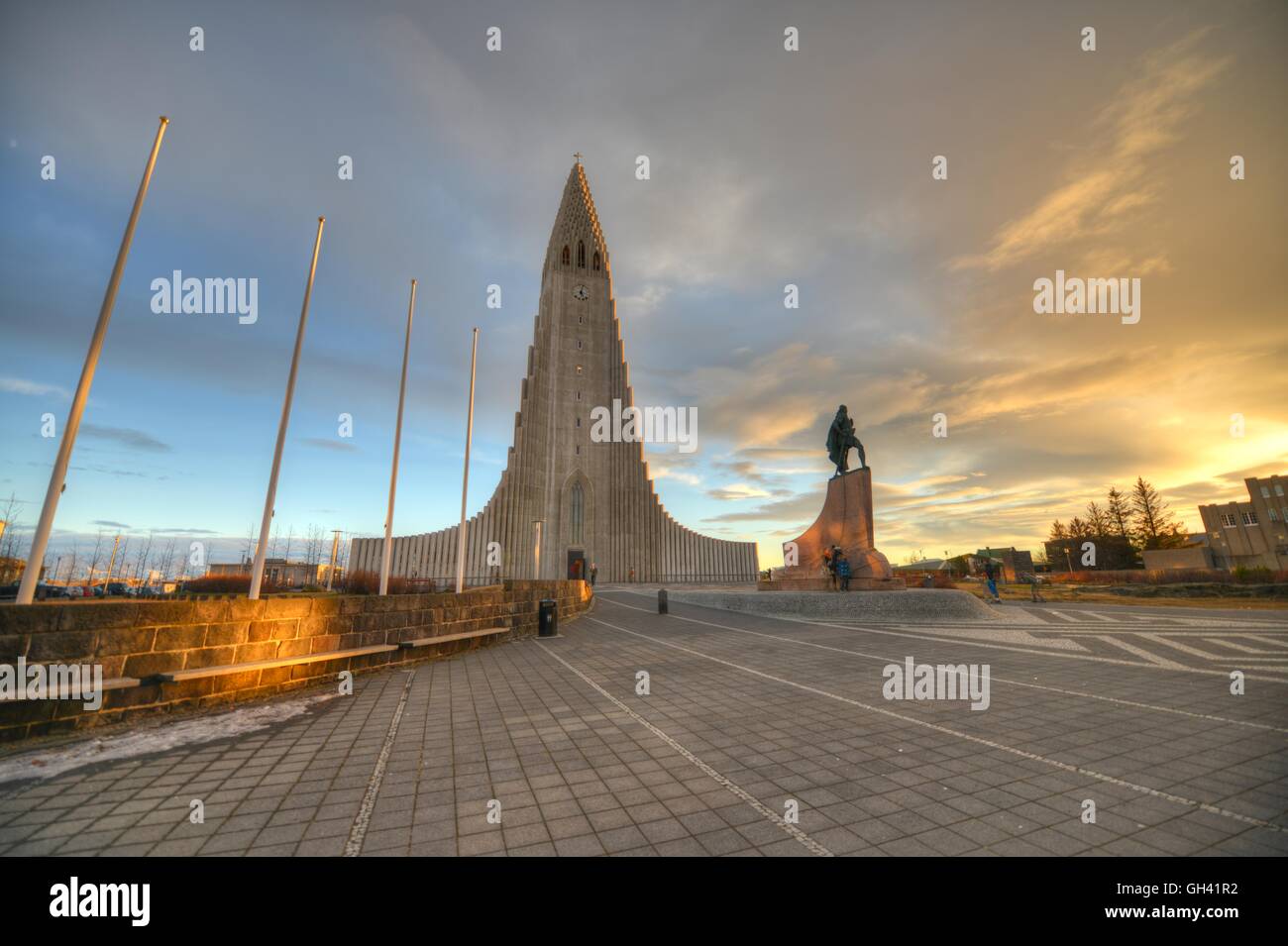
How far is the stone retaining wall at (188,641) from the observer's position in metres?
5.02

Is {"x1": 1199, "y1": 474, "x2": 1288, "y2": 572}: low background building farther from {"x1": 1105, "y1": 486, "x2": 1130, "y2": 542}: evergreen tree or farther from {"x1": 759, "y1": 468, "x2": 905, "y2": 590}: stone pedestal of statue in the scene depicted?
{"x1": 759, "y1": 468, "x2": 905, "y2": 590}: stone pedestal of statue

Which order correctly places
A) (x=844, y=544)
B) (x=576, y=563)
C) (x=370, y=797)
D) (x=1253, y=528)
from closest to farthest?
(x=370, y=797) < (x=844, y=544) < (x=576, y=563) < (x=1253, y=528)

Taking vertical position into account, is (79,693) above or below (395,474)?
below

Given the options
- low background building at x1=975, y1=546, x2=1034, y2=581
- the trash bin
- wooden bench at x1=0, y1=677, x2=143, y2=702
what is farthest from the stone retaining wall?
low background building at x1=975, y1=546, x2=1034, y2=581

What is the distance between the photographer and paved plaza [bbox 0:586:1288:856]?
3145mm

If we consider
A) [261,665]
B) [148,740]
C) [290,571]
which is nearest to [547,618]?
[261,665]

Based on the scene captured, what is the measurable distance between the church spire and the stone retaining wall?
49.8 m

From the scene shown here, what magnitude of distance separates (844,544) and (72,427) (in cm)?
2309

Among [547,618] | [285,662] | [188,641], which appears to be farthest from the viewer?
[547,618]

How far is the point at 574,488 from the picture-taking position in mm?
47281

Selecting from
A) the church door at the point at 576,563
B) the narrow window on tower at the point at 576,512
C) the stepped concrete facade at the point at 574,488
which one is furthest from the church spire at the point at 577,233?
the church door at the point at 576,563

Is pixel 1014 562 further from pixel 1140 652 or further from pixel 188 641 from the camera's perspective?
pixel 188 641
